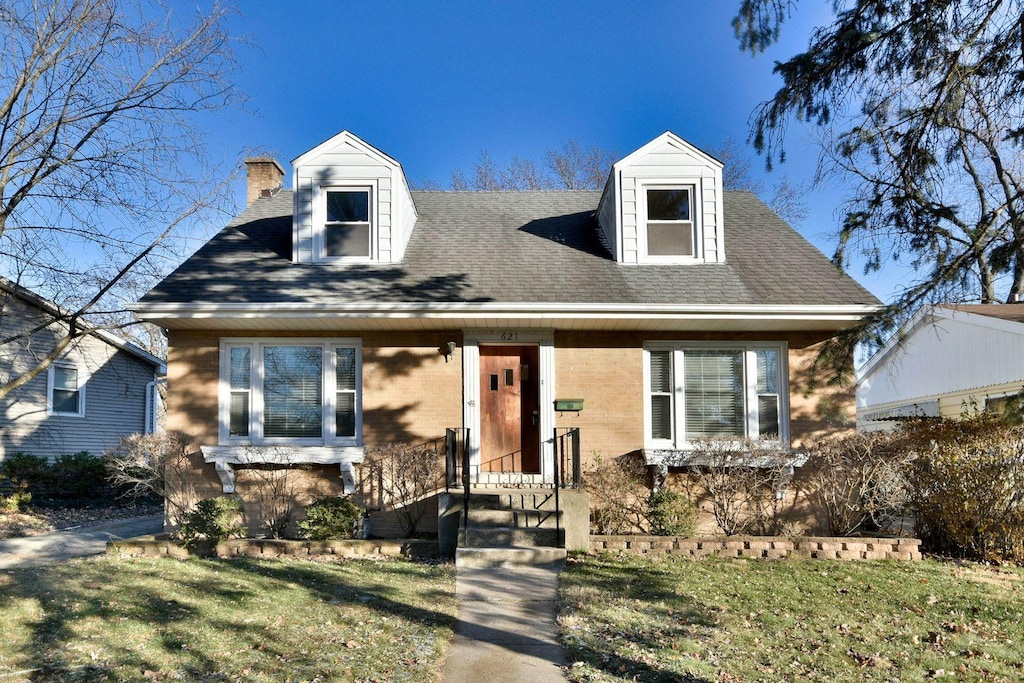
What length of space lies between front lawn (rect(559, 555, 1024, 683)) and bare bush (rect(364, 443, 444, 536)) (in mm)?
2769

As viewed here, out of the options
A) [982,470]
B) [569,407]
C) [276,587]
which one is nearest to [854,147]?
[982,470]

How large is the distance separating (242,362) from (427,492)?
11.3 feet

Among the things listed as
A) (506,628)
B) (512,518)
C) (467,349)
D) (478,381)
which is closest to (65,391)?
(467,349)

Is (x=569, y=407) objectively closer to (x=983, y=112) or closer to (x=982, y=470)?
(x=982, y=470)

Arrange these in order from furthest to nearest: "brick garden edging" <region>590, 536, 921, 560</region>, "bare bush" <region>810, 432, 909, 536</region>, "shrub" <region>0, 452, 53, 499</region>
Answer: "shrub" <region>0, 452, 53, 499</region>, "bare bush" <region>810, 432, 909, 536</region>, "brick garden edging" <region>590, 536, 921, 560</region>

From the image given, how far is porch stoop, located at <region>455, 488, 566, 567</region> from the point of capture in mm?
8586

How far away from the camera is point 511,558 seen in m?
8.56

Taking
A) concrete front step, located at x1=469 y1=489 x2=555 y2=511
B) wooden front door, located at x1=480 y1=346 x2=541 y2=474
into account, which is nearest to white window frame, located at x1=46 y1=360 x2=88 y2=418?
wooden front door, located at x1=480 y1=346 x2=541 y2=474

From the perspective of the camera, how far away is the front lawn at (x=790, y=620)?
5.38 metres

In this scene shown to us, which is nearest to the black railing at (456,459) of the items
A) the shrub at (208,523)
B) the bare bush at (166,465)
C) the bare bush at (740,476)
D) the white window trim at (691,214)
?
the shrub at (208,523)

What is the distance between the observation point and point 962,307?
1745 centimetres

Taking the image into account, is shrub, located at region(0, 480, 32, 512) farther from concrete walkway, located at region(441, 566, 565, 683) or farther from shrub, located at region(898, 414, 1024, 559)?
shrub, located at region(898, 414, 1024, 559)

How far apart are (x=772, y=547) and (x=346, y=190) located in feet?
27.2

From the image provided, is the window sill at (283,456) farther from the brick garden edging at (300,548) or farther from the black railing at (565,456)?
the black railing at (565,456)
